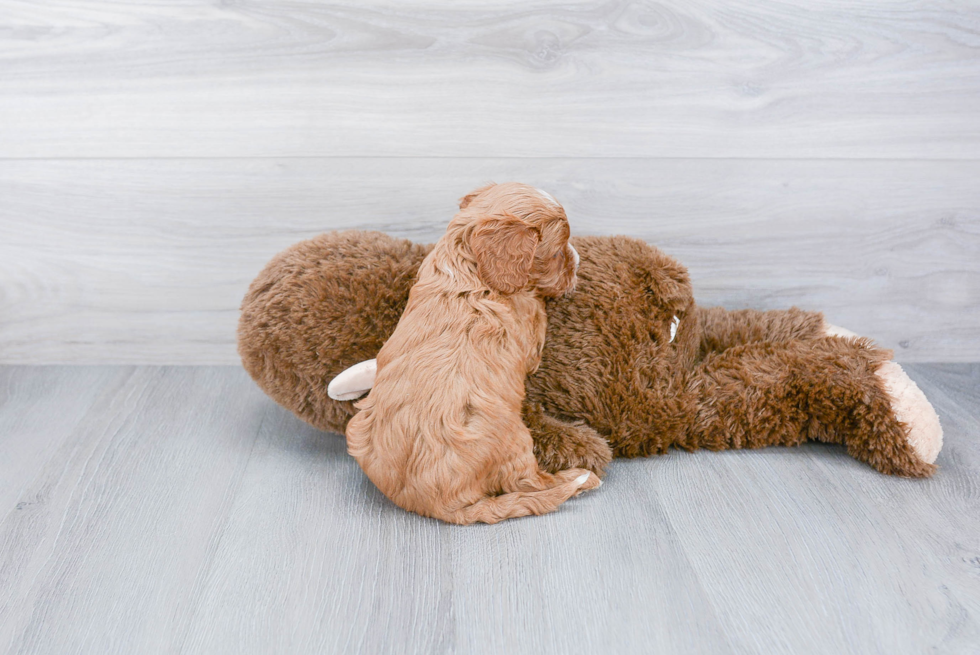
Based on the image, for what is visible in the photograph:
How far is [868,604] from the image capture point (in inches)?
36.9

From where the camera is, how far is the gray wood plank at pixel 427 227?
151 cm

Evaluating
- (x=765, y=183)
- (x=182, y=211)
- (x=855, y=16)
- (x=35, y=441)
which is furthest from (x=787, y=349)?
(x=35, y=441)

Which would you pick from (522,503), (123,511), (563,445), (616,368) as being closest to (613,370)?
(616,368)

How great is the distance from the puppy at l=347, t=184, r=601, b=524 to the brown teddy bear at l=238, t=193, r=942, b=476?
0.12 meters

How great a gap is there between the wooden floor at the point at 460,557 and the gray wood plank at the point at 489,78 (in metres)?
0.62

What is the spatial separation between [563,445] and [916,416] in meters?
0.58

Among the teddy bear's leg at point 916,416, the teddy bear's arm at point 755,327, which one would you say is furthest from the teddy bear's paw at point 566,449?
the teddy bear's leg at point 916,416

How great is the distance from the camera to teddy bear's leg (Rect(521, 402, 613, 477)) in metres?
1.17

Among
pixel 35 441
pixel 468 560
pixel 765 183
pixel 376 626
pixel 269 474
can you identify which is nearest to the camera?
pixel 376 626

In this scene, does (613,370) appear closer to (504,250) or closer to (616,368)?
(616,368)

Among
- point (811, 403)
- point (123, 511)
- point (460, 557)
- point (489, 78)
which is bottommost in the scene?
point (123, 511)

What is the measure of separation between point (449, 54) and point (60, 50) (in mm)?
775

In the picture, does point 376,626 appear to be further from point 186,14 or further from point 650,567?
point 186,14

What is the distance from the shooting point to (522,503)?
1091mm
